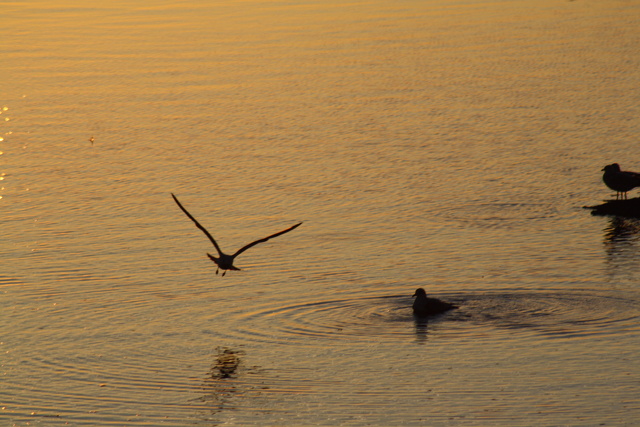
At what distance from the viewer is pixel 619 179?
113 feet

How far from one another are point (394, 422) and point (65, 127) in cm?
2907

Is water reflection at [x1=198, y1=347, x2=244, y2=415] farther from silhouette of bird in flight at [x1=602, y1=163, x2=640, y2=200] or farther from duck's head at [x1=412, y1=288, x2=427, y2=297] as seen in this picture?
silhouette of bird in flight at [x1=602, y1=163, x2=640, y2=200]

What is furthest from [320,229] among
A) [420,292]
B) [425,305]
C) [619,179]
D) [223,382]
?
[223,382]

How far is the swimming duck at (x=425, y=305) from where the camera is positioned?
2469 centimetres

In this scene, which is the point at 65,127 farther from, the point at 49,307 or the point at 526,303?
the point at 526,303

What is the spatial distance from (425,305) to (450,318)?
2.13 ft

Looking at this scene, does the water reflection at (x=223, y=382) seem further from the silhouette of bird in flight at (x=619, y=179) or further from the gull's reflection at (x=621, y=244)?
the silhouette of bird in flight at (x=619, y=179)

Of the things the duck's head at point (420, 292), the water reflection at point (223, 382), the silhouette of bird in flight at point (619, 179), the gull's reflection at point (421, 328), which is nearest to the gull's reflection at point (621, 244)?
the silhouette of bird in flight at point (619, 179)

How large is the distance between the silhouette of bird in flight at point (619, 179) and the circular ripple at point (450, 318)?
30.5 ft

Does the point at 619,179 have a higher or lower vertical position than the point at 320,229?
higher

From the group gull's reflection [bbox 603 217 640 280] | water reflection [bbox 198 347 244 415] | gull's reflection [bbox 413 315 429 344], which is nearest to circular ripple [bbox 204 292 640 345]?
gull's reflection [bbox 413 315 429 344]

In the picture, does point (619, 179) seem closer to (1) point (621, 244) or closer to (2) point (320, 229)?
(1) point (621, 244)

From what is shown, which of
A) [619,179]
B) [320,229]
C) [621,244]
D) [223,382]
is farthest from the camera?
[619,179]

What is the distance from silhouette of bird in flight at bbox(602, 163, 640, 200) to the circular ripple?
30.5ft
